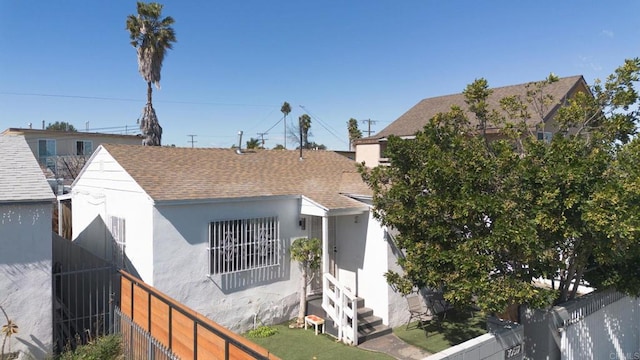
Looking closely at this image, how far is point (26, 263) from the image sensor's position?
7883 mm

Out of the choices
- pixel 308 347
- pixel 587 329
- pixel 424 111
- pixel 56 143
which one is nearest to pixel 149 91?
pixel 56 143

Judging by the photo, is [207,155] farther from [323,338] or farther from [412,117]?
[412,117]

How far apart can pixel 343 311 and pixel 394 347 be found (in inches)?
59.6

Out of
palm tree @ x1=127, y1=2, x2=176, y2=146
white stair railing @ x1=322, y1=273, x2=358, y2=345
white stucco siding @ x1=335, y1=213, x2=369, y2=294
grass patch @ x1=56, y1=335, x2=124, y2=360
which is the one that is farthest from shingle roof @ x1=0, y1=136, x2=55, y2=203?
palm tree @ x1=127, y1=2, x2=176, y2=146

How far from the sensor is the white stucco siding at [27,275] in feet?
25.2

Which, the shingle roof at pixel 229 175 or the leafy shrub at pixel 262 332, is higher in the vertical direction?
the shingle roof at pixel 229 175

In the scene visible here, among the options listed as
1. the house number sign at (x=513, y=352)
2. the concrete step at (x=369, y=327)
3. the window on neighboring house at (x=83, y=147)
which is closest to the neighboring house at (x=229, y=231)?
the concrete step at (x=369, y=327)

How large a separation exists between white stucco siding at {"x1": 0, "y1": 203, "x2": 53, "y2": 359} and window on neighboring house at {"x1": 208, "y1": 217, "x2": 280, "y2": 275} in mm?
3617

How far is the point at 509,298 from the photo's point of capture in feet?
Result: 21.7

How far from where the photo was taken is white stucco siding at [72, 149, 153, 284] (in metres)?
10.0

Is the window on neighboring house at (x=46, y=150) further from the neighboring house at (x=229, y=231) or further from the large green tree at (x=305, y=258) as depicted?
the large green tree at (x=305, y=258)

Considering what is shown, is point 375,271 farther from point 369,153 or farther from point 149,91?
point 149,91

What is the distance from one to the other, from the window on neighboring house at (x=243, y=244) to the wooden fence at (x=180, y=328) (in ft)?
7.45

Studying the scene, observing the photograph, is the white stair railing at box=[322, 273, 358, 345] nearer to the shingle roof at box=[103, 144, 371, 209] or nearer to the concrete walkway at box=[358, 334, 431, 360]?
the concrete walkway at box=[358, 334, 431, 360]
